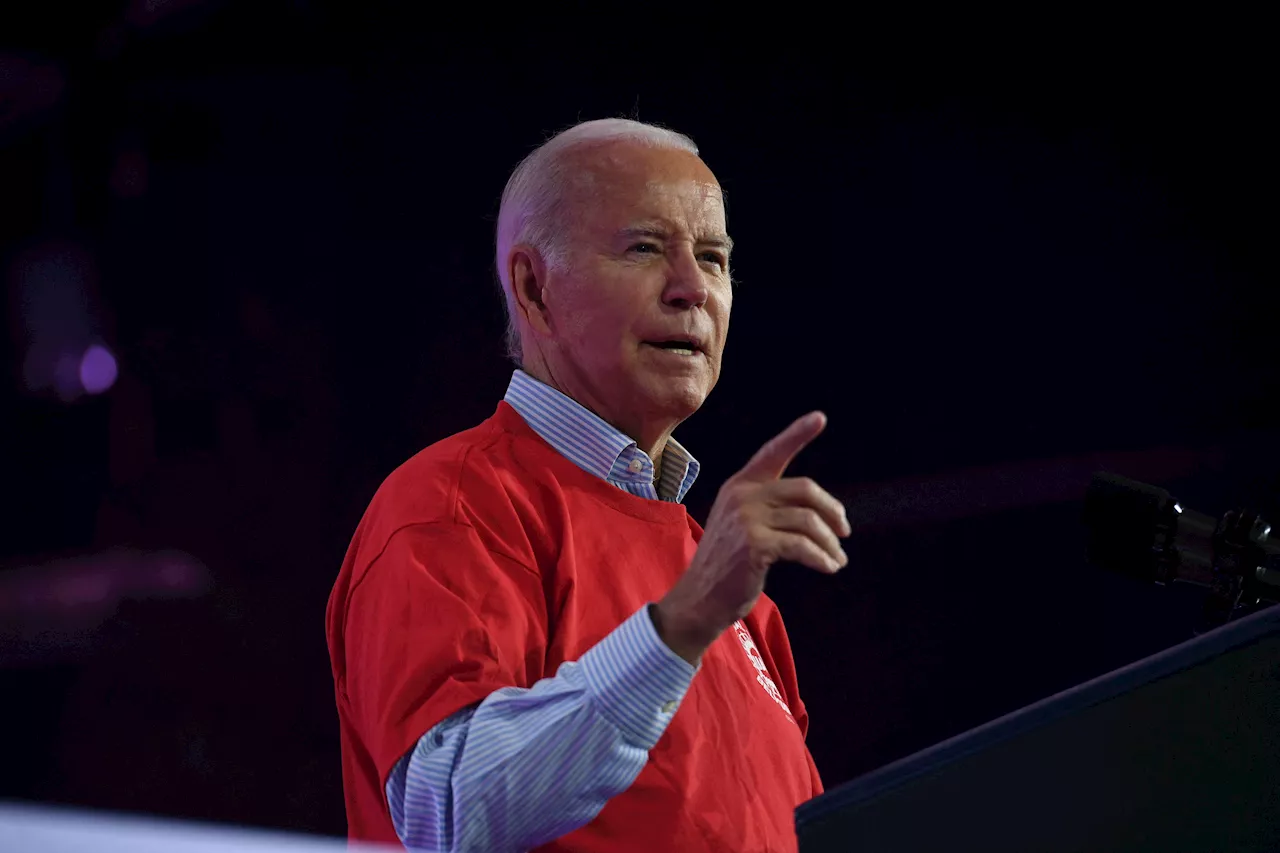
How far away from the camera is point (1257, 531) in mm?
1106

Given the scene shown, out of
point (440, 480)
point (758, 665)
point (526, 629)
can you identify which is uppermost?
point (440, 480)

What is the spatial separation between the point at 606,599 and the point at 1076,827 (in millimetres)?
630

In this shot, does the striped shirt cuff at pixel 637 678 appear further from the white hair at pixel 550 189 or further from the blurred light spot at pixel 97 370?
the blurred light spot at pixel 97 370

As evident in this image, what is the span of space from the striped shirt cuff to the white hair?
59 cm

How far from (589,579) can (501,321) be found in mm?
1123

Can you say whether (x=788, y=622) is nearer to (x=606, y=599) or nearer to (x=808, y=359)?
(x=808, y=359)

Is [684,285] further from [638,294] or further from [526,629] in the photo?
[526,629]

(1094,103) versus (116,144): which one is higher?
(1094,103)

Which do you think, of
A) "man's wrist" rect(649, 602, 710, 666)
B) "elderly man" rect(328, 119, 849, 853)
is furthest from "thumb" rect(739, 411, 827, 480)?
"man's wrist" rect(649, 602, 710, 666)

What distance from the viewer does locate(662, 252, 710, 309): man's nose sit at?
137 centimetres

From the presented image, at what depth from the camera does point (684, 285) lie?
1.37m

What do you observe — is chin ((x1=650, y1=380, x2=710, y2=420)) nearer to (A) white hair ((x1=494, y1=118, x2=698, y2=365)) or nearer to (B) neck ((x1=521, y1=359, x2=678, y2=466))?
(B) neck ((x1=521, y1=359, x2=678, y2=466))

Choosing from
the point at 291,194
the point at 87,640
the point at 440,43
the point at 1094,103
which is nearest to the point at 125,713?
the point at 87,640

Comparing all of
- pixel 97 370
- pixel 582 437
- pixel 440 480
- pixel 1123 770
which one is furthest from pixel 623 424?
pixel 97 370
